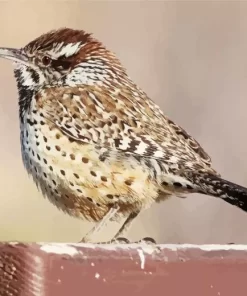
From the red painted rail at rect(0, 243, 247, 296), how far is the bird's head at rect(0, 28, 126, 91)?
0.64m

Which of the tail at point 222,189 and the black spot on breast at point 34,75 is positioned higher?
the black spot on breast at point 34,75

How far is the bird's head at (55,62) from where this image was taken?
4.63ft

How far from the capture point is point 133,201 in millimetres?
1311

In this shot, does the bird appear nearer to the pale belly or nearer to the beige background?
the pale belly

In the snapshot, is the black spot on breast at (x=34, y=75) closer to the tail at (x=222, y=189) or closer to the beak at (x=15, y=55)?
the beak at (x=15, y=55)

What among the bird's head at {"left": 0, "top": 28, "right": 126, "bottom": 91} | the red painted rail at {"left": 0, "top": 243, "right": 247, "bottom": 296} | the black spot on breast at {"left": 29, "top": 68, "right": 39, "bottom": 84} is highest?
the bird's head at {"left": 0, "top": 28, "right": 126, "bottom": 91}

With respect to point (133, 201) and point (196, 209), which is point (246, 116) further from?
point (133, 201)

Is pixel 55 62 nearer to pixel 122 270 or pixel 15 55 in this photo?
pixel 15 55

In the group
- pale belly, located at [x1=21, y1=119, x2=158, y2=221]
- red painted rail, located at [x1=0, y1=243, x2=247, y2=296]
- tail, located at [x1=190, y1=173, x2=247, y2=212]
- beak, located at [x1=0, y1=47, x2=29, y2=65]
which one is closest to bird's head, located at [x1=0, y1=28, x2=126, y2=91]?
beak, located at [x1=0, y1=47, x2=29, y2=65]

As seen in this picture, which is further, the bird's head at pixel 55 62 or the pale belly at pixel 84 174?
the bird's head at pixel 55 62

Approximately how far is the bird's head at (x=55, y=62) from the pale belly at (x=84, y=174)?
12 centimetres

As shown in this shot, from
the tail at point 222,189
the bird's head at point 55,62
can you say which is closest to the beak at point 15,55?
the bird's head at point 55,62

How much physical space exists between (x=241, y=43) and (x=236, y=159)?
12.7 inches

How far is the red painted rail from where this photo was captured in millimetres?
699
